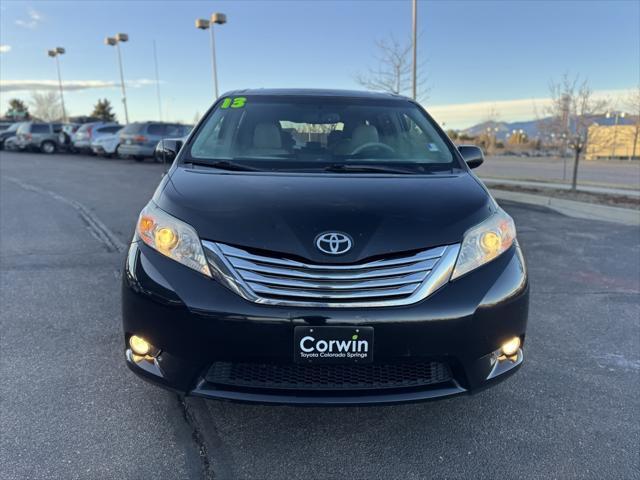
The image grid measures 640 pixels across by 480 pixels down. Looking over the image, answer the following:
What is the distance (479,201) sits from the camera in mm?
2568

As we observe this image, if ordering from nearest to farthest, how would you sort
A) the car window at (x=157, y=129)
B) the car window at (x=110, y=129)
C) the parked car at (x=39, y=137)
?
the car window at (x=157, y=129) → the car window at (x=110, y=129) → the parked car at (x=39, y=137)

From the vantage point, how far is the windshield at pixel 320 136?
3166mm

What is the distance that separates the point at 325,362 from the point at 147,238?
1.03 metres

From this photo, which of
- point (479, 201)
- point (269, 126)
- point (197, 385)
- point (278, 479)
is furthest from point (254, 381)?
point (269, 126)

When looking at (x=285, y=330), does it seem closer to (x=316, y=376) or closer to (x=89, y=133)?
(x=316, y=376)

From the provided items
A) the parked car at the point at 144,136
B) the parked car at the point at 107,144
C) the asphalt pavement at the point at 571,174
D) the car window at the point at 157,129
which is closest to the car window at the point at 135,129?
the parked car at the point at 144,136

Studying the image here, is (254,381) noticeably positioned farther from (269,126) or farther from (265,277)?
(269,126)

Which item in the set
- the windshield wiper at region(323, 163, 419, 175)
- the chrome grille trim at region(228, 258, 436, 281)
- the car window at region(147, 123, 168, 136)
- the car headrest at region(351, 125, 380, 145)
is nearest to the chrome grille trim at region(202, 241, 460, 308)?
the chrome grille trim at region(228, 258, 436, 281)

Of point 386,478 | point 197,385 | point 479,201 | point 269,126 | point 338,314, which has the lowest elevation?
point 386,478

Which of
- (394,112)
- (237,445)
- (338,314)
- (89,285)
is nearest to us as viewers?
(338,314)

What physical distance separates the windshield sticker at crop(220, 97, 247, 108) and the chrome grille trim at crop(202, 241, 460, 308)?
1.84m

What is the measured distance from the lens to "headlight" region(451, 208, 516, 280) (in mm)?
2256

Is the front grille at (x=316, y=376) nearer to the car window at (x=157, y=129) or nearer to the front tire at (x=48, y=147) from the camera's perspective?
the car window at (x=157, y=129)

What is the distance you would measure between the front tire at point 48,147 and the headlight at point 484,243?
30740 mm
